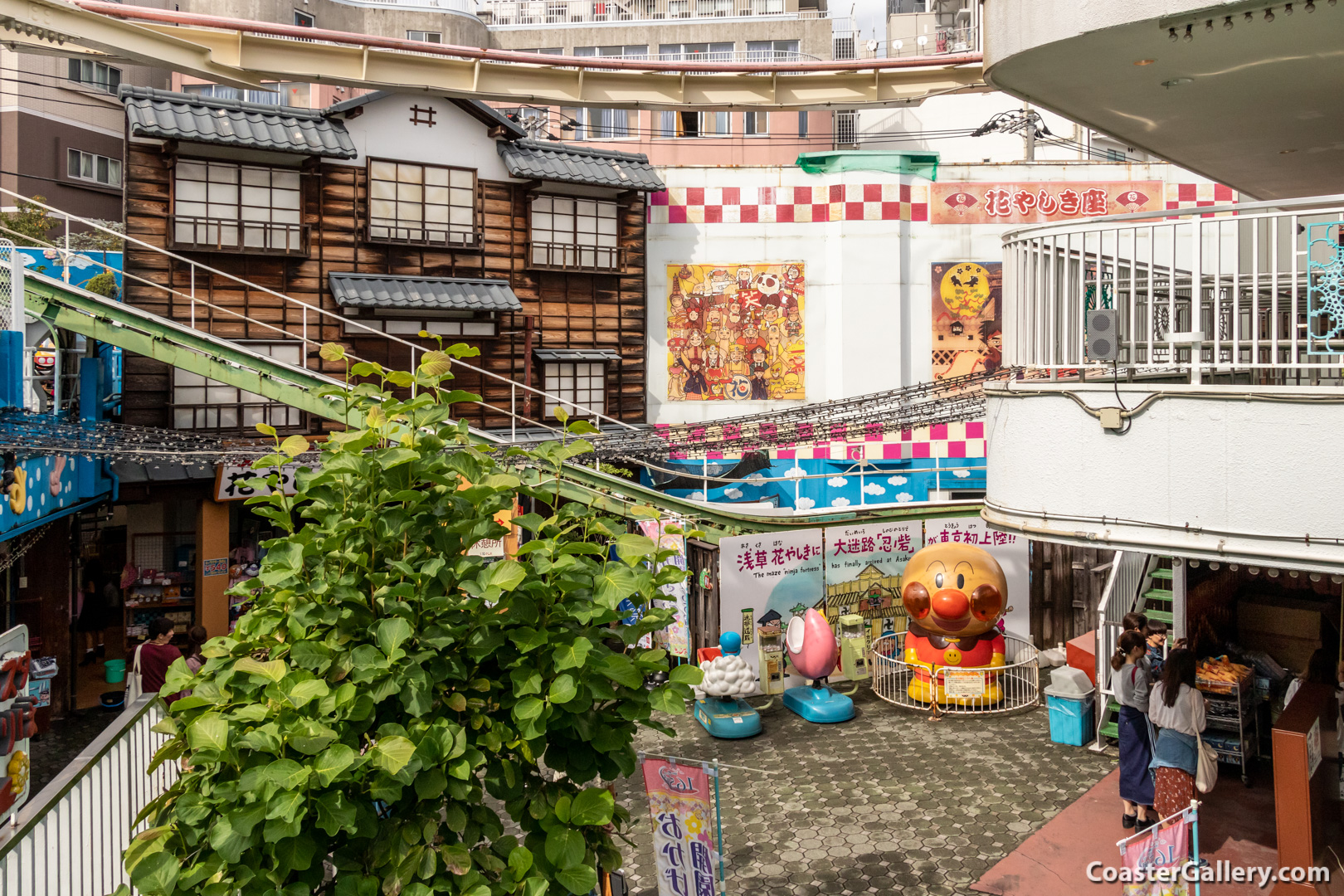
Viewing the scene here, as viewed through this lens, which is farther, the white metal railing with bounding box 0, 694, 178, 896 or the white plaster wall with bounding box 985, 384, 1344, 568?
the white plaster wall with bounding box 985, 384, 1344, 568

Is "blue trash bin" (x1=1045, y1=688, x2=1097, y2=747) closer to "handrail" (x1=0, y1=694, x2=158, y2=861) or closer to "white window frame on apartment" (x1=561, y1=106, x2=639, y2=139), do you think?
"handrail" (x1=0, y1=694, x2=158, y2=861)

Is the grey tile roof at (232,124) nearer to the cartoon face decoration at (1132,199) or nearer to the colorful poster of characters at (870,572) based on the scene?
the colorful poster of characters at (870,572)

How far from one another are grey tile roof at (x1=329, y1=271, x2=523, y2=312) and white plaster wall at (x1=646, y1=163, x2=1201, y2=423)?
3.68 meters

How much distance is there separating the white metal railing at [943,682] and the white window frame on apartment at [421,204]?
11.3 metres

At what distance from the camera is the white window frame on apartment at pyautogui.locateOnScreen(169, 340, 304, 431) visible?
59.0 ft

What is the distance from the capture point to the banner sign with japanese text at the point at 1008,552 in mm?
17312

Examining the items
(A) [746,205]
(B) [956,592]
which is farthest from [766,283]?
(B) [956,592]

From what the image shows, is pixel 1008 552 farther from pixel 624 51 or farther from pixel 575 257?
pixel 624 51

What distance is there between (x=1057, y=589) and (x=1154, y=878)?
1012 centimetres

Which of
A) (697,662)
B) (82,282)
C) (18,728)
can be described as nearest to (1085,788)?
(697,662)

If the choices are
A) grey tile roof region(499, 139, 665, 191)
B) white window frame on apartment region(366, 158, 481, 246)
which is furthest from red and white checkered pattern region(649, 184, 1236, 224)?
white window frame on apartment region(366, 158, 481, 246)

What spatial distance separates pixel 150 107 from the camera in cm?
1722

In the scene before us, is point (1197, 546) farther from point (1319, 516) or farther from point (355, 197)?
point (355, 197)

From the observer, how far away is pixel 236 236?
1825 centimetres
